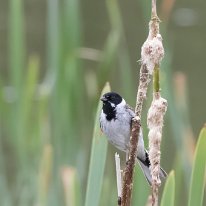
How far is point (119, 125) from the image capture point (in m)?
1.59

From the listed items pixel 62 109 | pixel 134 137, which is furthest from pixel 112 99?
pixel 62 109

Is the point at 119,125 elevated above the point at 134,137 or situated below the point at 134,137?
above

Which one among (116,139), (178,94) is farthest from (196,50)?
(116,139)

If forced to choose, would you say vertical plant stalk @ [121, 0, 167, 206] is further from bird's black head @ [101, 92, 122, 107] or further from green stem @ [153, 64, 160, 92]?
bird's black head @ [101, 92, 122, 107]

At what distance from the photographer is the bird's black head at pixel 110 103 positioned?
63.4 inches

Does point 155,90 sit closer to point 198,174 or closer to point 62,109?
point 198,174

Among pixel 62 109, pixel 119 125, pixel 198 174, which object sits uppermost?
pixel 62 109

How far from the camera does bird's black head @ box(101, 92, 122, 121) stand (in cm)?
Result: 161

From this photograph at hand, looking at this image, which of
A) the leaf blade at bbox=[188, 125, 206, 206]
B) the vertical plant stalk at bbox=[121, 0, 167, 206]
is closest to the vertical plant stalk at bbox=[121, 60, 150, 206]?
the vertical plant stalk at bbox=[121, 0, 167, 206]

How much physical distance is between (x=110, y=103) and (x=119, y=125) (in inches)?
2.9

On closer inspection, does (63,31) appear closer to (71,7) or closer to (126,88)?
(71,7)

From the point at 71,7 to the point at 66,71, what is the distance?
0.22 m

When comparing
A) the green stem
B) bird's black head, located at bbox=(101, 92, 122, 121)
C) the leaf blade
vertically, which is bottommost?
the leaf blade

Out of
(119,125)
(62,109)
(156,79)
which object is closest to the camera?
(156,79)
